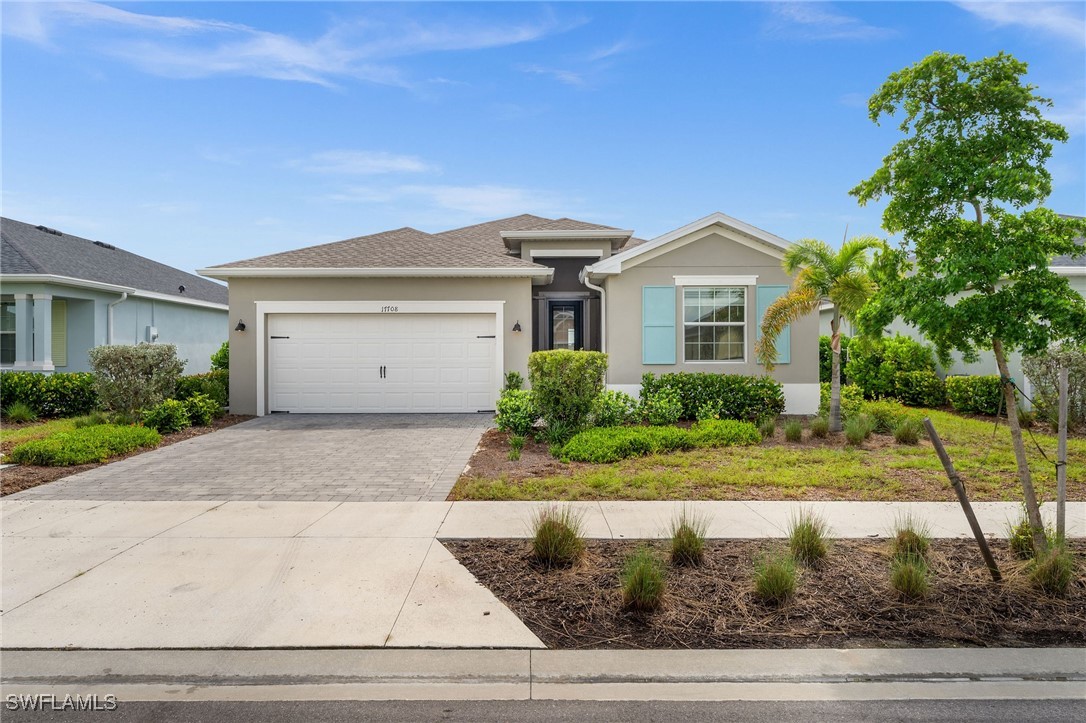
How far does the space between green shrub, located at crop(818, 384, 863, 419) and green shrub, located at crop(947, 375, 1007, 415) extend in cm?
282

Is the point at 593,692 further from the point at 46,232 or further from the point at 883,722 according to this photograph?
the point at 46,232

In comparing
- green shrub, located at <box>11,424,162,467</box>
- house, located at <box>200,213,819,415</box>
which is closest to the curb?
green shrub, located at <box>11,424,162,467</box>

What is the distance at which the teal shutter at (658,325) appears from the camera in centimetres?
1391

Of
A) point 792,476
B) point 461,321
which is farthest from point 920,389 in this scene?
point 461,321

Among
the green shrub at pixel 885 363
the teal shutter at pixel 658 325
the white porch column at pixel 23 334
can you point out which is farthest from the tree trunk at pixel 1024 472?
the white porch column at pixel 23 334

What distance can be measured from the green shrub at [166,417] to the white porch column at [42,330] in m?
7.16

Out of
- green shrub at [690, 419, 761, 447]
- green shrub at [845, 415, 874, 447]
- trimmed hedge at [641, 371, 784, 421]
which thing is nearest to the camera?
green shrub at [690, 419, 761, 447]

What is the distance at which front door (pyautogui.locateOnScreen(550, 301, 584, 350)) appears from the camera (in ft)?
59.2

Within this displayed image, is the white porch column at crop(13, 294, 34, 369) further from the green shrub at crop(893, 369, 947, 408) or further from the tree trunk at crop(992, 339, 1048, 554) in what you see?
A: the green shrub at crop(893, 369, 947, 408)

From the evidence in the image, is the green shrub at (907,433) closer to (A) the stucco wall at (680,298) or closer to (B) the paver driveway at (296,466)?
(A) the stucco wall at (680,298)

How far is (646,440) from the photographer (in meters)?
9.77

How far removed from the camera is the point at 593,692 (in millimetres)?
3188

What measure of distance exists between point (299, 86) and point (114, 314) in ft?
34.7

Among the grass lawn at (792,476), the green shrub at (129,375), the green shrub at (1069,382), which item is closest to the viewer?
the grass lawn at (792,476)
